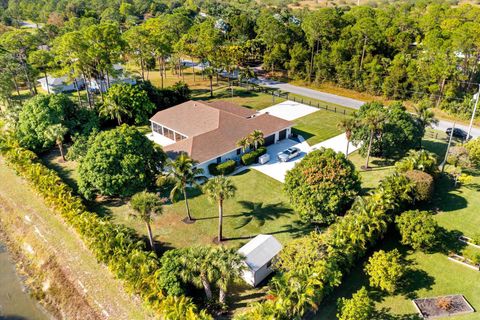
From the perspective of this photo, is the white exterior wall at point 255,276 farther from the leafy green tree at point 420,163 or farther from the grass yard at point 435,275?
the leafy green tree at point 420,163

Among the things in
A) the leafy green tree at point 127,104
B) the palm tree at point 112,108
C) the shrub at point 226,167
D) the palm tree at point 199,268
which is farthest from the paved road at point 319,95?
the palm tree at point 199,268

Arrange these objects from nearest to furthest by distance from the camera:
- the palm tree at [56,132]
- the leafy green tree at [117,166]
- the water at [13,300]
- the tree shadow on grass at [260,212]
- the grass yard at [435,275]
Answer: the grass yard at [435,275] < the water at [13,300] < the tree shadow on grass at [260,212] < the leafy green tree at [117,166] < the palm tree at [56,132]

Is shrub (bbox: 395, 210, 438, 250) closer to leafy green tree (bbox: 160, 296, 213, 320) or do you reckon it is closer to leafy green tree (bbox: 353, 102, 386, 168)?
leafy green tree (bbox: 353, 102, 386, 168)

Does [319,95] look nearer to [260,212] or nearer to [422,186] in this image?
[422,186]

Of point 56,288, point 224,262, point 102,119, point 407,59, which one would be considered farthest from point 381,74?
point 56,288

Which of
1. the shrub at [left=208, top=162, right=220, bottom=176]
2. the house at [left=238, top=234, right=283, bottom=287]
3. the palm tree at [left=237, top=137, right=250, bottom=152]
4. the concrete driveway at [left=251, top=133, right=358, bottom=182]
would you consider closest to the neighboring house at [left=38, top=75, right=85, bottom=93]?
the shrub at [left=208, top=162, right=220, bottom=176]

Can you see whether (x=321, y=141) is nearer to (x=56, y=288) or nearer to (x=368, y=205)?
(x=368, y=205)
